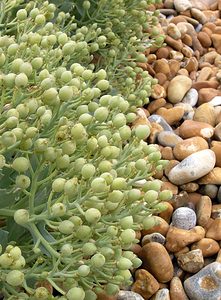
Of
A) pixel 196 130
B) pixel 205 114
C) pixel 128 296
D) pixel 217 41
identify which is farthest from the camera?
pixel 217 41

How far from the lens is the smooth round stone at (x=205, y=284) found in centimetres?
152

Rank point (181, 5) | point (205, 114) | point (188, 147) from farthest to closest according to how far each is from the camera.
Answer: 1. point (181, 5)
2. point (205, 114)
3. point (188, 147)

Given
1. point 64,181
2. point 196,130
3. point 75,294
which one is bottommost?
point 196,130

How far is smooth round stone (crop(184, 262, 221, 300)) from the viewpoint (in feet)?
4.99

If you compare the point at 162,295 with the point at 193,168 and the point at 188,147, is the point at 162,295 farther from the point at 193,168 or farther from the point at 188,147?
the point at 188,147

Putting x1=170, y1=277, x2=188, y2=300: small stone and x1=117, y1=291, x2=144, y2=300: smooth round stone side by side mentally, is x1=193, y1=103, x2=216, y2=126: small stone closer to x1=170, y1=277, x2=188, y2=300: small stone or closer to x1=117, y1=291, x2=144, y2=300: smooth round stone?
x1=170, y1=277, x2=188, y2=300: small stone

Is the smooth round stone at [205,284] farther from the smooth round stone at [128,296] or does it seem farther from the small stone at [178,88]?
the small stone at [178,88]

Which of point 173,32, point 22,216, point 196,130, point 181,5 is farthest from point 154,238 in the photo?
point 181,5

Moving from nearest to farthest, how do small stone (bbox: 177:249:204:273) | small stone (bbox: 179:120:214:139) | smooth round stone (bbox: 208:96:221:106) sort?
small stone (bbox: 177:249:204:273) → small stone (bbox: 179:120:214:139) → smooth round stone (bbox: 208:96:221:106)

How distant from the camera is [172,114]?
7.08 feet

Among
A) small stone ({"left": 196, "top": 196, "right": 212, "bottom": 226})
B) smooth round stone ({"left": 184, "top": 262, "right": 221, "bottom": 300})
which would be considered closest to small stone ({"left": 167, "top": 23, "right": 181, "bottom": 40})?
small stone ({"left": 196, "top": 196, "right": 212, "bottom": 226})

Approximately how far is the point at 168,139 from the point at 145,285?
602 mm

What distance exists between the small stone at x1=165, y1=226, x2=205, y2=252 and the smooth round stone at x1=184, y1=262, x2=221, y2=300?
0.30 feet

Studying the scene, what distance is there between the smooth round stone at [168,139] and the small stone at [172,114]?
0.51 ft
